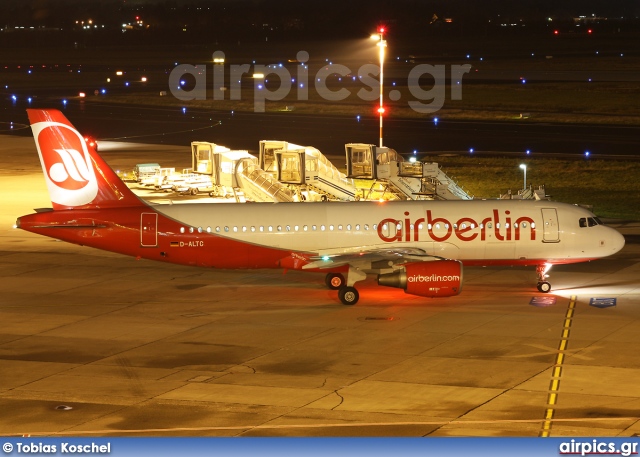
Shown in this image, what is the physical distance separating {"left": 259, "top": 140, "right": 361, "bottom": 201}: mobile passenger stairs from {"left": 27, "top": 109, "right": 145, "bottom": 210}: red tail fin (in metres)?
19.7

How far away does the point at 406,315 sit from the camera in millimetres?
40031

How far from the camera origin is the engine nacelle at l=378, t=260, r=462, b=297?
4016cm

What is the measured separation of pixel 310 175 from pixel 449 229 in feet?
61.9

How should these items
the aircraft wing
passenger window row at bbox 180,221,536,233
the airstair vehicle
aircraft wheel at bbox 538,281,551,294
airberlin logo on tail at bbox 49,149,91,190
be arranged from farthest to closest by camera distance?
1. the airstair vehicle
2. aircraft wheel at bbox 538,281,551,294
3. passenger window row at bbox 180,221,536,233
4. airberlin logo on tail at bbox 49,149,91,190
5. the aircraft wing

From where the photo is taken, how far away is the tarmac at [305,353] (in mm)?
27734

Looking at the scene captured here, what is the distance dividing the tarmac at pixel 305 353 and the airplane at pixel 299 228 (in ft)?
5.12

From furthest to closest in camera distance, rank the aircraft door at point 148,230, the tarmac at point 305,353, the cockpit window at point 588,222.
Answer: the cockpit window at point 588,222 → the aircraft door at point 148,230 → the tarmac at point 305,353

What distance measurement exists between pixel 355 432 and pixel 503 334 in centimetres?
1188

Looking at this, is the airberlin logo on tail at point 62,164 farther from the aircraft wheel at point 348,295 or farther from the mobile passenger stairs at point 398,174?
the mobile passenger stairs at point 398,174

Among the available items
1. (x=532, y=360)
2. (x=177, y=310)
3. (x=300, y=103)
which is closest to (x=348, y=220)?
(x=177, y=310)

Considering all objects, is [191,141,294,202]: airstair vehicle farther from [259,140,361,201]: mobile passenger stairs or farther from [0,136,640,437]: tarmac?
[0,136,640,437]: tarmac

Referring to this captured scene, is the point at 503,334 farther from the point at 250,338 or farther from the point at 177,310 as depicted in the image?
the point at 177,310

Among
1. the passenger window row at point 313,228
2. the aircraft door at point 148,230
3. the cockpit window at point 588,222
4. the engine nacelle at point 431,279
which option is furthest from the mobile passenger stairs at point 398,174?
the aircraft door at point 148,230

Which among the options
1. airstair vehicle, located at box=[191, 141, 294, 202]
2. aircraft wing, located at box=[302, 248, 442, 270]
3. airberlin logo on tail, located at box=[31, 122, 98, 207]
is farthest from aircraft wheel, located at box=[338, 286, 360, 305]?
airstair vehicle, located at box=[191, 141, 294, 202]
